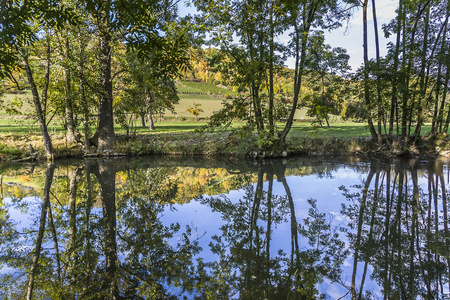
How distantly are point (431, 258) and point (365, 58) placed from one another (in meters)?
13.6

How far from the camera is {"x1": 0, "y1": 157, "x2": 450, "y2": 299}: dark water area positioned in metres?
3.18

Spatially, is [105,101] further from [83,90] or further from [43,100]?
[43,100]

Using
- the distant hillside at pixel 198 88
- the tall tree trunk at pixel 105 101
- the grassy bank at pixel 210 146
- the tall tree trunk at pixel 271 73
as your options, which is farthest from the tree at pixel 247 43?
the distant hillside at pixel 198 88

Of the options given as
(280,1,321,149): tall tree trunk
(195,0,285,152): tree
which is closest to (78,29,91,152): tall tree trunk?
(195,0,285,152): tree

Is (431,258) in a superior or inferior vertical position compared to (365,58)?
inferior

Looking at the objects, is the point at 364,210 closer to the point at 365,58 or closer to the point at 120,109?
the point at 365,58

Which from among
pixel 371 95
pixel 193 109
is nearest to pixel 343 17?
pixel 371 95

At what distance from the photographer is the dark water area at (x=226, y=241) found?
318cm

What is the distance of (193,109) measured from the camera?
3612cm

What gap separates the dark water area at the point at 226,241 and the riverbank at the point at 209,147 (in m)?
7.17

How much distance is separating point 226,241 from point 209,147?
501 inches

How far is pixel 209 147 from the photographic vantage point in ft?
55.9

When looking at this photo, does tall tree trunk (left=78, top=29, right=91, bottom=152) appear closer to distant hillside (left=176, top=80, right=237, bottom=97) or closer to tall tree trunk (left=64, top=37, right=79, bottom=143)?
tall tree trunk (left=64, top=37, right=79, bottom=143)

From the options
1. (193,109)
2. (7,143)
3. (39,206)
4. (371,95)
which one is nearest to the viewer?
(39,206)
